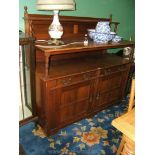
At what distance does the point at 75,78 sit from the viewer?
6.17ft

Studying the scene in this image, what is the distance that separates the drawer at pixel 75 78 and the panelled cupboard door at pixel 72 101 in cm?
5

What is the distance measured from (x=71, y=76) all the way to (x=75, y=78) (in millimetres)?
73

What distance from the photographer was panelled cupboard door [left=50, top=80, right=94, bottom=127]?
6.03 ft

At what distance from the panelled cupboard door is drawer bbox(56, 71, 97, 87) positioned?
46 millimetres

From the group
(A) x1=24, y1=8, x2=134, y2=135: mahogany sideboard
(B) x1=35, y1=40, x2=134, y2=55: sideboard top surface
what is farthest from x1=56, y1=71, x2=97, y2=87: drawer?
(B) x1=35, y1=40, x2=134, y2=55: sideboard top surface

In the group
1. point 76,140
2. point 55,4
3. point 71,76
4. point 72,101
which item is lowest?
point 76,140

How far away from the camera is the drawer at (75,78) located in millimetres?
1762

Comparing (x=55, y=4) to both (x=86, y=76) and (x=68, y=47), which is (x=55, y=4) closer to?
(x=68, y=47)

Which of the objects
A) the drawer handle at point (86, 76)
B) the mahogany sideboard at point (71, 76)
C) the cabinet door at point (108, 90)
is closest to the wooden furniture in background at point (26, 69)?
the mahogany sideboard at point (71, 76)

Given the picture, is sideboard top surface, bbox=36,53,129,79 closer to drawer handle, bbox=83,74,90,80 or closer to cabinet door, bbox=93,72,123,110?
drawer handle, bbox=83,74,90,80

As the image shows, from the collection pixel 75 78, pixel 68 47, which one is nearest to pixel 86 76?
pixel 75 78
